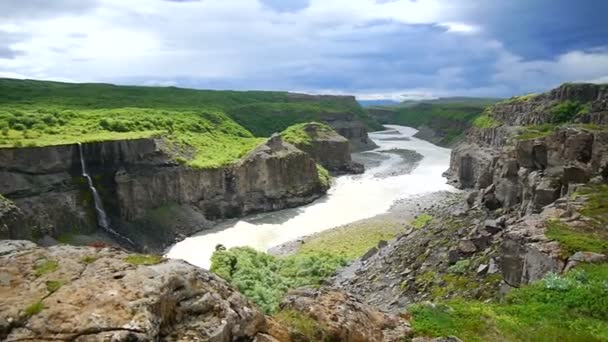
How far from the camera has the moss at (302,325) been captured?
11.8m

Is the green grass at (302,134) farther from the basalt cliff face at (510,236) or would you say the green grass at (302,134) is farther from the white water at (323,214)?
the basalt cliff face at (510,236)

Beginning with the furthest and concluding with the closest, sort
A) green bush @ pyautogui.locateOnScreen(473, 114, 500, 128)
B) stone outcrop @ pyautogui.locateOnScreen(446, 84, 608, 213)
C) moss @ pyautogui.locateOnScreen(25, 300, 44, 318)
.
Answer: green bush @ pyautogui.locateOnScreen(473, 114, 500, 128), stone outcrop @ pyautogui.locateOnScreen(446, 84, 608, 213), moss @ pyautogui.locateOnScreen(25, 300, 44, 318)

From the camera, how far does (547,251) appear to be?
66.7 feet

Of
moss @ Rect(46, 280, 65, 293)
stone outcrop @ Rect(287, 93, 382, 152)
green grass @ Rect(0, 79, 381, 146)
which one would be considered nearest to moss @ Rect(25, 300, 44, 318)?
moss @ Rect(46, 280, 65, 293)

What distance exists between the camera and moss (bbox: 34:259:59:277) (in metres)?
10.1

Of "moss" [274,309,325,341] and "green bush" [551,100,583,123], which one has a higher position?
"green bush" [551,100,583,123]

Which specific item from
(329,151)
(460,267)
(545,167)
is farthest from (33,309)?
(329,151)

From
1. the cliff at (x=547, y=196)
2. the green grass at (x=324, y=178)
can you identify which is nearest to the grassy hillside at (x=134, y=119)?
the green grass at (x=324, y=178)

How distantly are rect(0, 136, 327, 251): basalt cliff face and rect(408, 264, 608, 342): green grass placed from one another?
40854 millimetres

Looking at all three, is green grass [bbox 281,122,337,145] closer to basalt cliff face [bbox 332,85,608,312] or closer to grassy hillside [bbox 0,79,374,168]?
grassy hillside [bbox 0,79,374,168]

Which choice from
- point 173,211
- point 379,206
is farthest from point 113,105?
point 379,206

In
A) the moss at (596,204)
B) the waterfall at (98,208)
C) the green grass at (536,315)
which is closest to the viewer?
the green grass at (536,315)

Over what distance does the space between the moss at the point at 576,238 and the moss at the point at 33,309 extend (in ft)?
60.4

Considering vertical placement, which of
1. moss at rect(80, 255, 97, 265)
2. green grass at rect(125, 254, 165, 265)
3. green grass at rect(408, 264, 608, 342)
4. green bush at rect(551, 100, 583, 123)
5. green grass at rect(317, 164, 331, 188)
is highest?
→ green bush at rect(551, 100, 583, 123)
